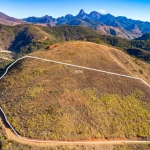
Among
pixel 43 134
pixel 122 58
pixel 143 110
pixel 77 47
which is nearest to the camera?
pixel 43 134

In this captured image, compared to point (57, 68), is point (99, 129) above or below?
below

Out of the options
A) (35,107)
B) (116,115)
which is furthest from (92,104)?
(35,107)

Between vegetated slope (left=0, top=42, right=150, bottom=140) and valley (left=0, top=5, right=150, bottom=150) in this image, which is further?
vegetated slope (left=0, top=42, right=150, bottom=140)

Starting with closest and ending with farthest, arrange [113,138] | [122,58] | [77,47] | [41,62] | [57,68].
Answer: [113,138] < [57,68] < [41,62] < [77,47] < [122,58]

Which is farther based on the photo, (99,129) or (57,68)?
(57,68)

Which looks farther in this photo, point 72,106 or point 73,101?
point 73,101

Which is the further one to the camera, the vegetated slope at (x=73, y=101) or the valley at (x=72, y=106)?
the vegetated slope at (x=73, y=101)

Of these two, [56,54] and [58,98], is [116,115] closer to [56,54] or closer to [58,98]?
[58,98]

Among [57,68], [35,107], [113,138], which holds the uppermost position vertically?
[57,68]
